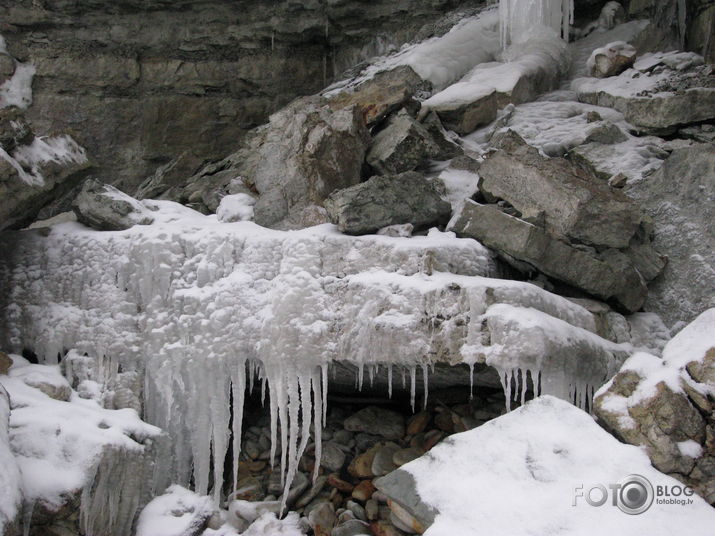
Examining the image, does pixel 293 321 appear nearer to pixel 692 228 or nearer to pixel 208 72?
pixel 692 228

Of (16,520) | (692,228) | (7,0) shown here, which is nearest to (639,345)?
(692,228)

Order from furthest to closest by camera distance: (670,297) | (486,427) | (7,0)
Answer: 1. (7,0)
2. (670,297)
3. (486,427)

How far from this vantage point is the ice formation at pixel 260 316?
5410 mm

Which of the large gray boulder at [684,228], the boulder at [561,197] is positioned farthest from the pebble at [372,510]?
the large gray boulder at [684,228]

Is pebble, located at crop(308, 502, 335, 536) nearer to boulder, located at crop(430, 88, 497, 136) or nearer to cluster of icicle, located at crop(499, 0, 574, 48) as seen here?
boulder, located at crop(430, 88, 497, 136)

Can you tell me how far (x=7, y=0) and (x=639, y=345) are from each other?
11199 mm

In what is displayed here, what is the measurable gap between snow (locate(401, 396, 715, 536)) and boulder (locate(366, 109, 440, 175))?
14.2 feet

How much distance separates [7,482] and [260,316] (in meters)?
2.47

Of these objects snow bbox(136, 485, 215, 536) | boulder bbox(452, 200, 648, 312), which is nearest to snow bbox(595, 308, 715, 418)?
boulder bbox(452, 200, 648, 312)

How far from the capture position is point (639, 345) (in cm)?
606

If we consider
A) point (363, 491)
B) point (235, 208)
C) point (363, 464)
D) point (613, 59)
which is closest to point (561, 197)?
Result: point (363, 464)

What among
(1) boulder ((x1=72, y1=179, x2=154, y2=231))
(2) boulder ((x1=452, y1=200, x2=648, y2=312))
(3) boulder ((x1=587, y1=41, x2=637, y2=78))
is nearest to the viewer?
(2) boulder ((x1=452, y1=200, x2=648, y2=312))

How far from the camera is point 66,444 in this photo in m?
4.93

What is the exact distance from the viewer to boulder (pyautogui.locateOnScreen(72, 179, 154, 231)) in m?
6.94
